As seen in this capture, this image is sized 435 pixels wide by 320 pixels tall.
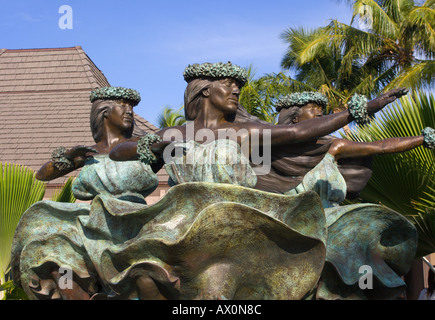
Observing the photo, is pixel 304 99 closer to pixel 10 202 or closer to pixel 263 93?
pixel 10 202

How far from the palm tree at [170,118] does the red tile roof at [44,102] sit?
67.3 inches

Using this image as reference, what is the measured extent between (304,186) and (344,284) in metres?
0.96

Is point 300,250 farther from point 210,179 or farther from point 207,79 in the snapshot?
point 207,79

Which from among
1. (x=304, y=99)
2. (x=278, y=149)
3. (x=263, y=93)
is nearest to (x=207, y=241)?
(x=278, y=149)

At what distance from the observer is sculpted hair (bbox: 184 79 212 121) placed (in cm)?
508

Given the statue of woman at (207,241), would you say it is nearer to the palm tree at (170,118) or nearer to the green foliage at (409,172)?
the green foliage at (409,172)

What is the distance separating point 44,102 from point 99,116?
10.8 meters

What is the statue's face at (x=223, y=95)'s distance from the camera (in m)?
5.04

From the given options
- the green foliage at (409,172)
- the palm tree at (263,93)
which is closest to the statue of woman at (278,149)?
the green foliage at (409,172)

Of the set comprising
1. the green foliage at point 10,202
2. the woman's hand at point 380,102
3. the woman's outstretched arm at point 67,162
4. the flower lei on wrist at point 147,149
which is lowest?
the green foliage at point 10,202

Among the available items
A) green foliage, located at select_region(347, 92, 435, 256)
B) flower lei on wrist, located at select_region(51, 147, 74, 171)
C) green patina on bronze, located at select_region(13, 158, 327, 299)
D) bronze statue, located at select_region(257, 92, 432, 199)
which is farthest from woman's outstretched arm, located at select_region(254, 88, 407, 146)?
green foliage, located at select_region(347, 92, 435, 256)

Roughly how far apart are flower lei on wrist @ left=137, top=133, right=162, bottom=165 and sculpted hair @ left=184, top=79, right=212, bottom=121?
1.93 feet

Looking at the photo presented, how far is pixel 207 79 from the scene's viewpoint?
5082 mm
